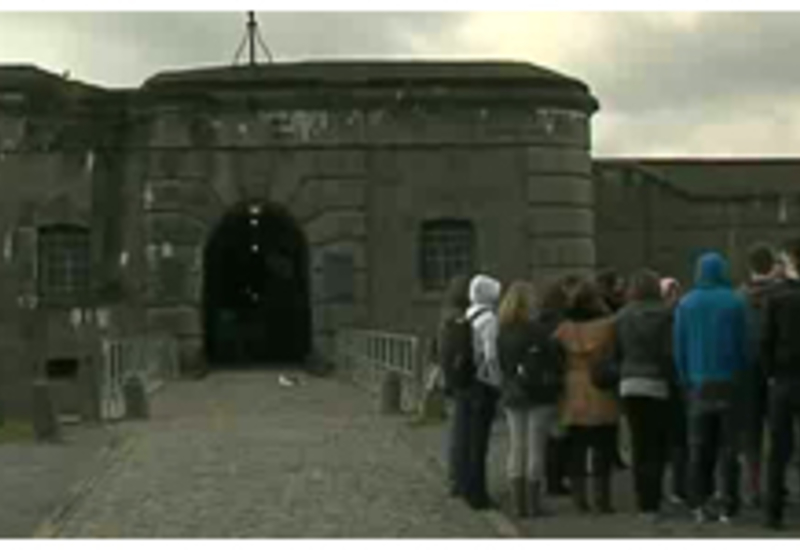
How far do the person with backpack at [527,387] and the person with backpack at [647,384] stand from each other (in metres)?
0.54

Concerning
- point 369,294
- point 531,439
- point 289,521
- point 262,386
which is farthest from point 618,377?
point 369,294

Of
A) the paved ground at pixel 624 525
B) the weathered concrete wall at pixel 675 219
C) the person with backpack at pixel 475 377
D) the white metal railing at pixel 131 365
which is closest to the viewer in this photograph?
the paved ground at pixel 624 525

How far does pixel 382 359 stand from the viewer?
27.3 meters

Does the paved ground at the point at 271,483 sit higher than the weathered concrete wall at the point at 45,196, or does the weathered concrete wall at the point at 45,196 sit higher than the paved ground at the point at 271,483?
the weathered concrete wall at the point at 45,196

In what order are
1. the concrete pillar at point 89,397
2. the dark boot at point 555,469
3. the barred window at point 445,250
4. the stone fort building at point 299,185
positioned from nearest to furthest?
the dark boot at point 555,469 < the concrete pillar at point 89,397 < the stone fort building at point 299,185 < the barred window at point 445,250

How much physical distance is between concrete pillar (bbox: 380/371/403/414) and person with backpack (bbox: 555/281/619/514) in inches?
364

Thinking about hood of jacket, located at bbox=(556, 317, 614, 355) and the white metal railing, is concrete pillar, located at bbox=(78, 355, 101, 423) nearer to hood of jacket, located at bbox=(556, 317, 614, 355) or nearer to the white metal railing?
the white metal railing

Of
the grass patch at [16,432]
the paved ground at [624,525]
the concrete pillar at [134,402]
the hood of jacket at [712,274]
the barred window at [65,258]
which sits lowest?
the paved ground at [624,525]

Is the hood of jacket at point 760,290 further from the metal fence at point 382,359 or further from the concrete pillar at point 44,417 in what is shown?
the metal fence at point 382,359

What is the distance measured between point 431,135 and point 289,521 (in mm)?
21293

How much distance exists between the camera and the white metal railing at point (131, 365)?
2378 cm

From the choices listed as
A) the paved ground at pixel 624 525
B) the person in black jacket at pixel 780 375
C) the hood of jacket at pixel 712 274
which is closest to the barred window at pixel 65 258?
the paved ground at pixel 624 525

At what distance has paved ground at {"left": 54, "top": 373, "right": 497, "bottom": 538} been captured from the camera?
1321 centimetres

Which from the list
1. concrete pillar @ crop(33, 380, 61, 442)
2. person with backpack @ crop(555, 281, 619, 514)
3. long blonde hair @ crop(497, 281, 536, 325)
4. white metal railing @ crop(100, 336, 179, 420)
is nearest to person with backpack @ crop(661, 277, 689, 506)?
person with backpack @ crop(555, 281, 619, 514)
